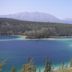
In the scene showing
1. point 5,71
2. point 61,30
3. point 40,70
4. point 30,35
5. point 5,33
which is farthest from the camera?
point 61,30

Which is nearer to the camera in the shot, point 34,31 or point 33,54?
point 33,54

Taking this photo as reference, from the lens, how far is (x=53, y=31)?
7825cm

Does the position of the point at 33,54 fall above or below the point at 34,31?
above

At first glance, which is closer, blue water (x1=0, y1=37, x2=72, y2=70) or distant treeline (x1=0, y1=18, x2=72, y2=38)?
blue water (x1=0, y1=37, x2=72, y2=70)

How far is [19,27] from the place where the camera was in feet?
269

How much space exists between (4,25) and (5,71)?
62.5m

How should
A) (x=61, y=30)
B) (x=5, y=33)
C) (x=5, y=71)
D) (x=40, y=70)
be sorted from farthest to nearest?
(x=61, y=30), (x=5, y=33), (x=40, y=70), (x=5, y=71)

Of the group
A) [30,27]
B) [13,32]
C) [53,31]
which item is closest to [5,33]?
[13,32]

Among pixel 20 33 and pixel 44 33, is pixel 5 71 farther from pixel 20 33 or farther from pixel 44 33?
pixel 20 33

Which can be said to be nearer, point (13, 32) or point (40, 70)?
point (40, 70)

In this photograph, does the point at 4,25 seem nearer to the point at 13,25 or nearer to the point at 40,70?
the point at 13,25

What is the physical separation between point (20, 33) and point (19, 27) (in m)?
3.29

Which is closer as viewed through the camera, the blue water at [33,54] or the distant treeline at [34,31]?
the blue water at [33,54]

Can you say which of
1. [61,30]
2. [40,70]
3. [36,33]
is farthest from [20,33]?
[40,70]
